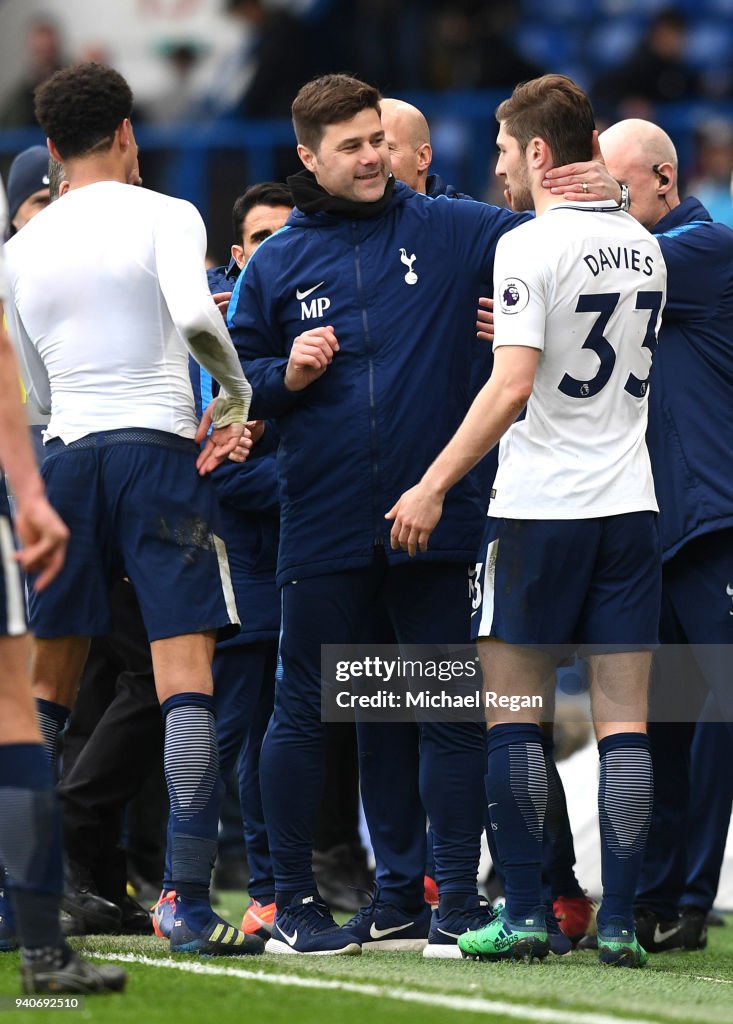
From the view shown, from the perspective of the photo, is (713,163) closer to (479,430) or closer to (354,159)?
(354,159)

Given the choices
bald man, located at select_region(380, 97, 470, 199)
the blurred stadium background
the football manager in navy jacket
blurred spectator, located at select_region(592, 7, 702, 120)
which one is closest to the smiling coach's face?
the football manager in navy jacket

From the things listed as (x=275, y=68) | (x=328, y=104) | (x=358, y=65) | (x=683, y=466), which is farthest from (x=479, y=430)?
(x=358, y=65)

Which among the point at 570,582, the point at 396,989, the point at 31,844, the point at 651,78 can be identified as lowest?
the point at 396,989

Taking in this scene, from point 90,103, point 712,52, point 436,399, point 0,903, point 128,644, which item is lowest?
point 0,903

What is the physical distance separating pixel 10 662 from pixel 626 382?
177 cm

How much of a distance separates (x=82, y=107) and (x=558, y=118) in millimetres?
1253

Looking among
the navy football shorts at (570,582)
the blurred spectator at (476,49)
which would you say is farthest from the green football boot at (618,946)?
the blurred spectator at (476,49)

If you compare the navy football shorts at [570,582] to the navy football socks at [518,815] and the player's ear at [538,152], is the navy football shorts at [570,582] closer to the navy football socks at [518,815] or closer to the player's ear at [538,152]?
the navy football socks at [518,815]

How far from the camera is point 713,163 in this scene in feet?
38.5

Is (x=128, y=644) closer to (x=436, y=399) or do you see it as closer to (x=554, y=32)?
(x=436, y=399)

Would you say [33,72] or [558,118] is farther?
[33,72]

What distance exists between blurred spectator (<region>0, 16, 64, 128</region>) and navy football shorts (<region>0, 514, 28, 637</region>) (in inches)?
396

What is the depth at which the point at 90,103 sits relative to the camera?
458 centimetres

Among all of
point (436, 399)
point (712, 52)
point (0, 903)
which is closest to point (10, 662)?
point (0, 903)
